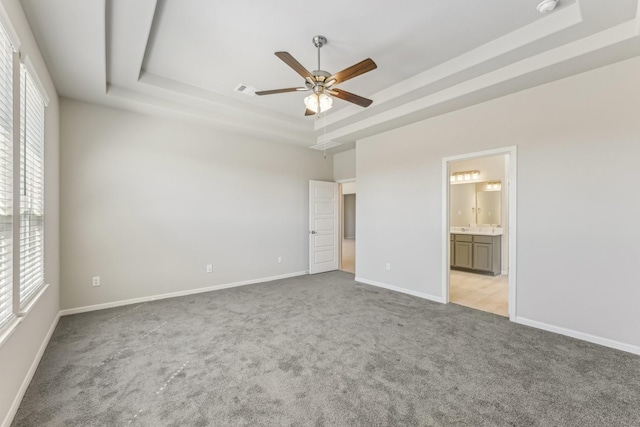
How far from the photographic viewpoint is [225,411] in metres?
1.84

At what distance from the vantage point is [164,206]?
167 inches

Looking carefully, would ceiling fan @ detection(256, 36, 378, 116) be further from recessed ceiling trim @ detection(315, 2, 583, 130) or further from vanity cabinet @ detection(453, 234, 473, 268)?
vanity cabinet @ detection(453, 234, 473, 268)

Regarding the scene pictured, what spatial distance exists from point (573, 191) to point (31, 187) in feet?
17.0

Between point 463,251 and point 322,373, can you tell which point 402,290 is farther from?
point 322,373

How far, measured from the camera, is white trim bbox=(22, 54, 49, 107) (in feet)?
6.82

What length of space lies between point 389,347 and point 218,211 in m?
3.43

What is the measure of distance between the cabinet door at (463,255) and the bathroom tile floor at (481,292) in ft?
0.88

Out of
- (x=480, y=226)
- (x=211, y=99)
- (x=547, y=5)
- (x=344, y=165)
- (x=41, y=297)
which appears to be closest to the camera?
(x=547, y=5)

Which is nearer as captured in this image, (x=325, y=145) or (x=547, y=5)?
(x=547, y=5)

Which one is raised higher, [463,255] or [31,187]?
[31,187]

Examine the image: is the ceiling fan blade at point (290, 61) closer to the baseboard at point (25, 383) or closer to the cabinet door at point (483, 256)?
the baseboard at point (25, 383)

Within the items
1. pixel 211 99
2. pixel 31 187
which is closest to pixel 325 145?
pixel 211 99

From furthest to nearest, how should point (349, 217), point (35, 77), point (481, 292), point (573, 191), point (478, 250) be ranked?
point (349, 217)
point (478, 250)
point (481, 292)
point (573, 191)
point (35, 77)

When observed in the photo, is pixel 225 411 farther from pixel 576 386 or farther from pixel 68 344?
pixel 576 386
